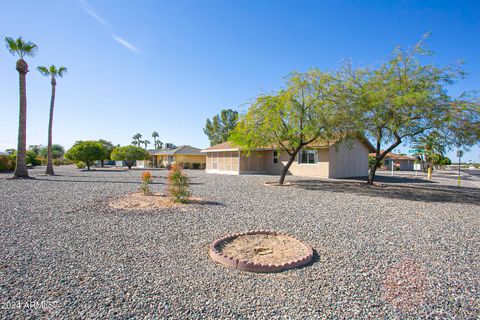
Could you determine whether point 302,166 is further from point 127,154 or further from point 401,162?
point 401,162

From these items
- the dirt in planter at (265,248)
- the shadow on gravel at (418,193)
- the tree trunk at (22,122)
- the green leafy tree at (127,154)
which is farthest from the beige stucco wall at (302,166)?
the green leafy tree at (127,154)

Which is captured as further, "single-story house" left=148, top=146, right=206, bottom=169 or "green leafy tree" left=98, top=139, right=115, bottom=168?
"single-story house" left=148, top=146, right=206, bottom=169

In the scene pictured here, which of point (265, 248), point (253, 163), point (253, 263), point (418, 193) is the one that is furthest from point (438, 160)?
point (253, 263)

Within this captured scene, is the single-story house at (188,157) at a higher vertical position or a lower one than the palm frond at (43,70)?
lower

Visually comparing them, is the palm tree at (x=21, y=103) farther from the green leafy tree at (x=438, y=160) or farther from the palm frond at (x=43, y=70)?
the green leafy tree at (x=438, y=160)

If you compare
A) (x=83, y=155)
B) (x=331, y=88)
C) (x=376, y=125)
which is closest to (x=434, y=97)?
(x=376, y=125)

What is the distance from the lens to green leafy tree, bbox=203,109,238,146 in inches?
1992

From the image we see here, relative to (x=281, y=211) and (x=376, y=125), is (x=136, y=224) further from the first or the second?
(x=376, y=125)

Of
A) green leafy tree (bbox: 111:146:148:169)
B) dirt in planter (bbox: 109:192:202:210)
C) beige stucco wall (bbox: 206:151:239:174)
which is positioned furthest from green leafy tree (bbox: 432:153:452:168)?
green leafy tree (bbox: 111:146:148:169)

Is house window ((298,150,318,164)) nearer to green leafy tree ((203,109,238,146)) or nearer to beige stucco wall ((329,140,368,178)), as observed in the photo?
beige stucco wall ((329,140,368,178))

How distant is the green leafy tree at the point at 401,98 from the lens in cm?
1036

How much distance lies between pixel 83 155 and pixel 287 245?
29.7 m

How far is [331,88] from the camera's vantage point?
498 inches

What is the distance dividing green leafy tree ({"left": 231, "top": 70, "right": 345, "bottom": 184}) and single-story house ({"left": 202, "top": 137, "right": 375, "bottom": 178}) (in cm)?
562
